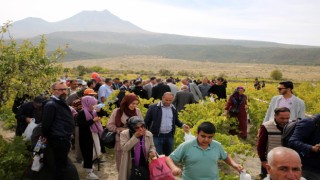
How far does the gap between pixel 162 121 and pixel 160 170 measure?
195cm

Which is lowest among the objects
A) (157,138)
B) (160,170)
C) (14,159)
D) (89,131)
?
(14,159)

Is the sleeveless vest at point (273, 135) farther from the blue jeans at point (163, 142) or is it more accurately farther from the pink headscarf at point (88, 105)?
the pink headscarf at point (88, 105)

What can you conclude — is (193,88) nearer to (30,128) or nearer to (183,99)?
(183,99)

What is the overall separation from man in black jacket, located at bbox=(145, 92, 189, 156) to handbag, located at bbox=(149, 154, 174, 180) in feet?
5.95

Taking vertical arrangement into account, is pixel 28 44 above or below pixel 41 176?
above

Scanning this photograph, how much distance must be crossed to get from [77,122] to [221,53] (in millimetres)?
174987

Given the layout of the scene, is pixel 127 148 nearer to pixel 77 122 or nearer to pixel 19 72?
pixel 77 122

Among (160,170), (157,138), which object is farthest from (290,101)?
(160,170)

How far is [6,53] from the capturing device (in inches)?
301

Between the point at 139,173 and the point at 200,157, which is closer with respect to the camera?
the point at 200,157

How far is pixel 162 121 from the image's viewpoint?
269 inches

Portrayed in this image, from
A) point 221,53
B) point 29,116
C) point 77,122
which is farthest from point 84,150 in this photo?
point 221,53

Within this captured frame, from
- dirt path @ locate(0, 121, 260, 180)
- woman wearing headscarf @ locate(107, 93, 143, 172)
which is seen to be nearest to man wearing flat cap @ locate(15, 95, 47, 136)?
dirt path @ locate(0, 121, 260, 180)

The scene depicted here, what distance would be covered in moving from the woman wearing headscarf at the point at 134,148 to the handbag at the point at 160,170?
9.2 inches
